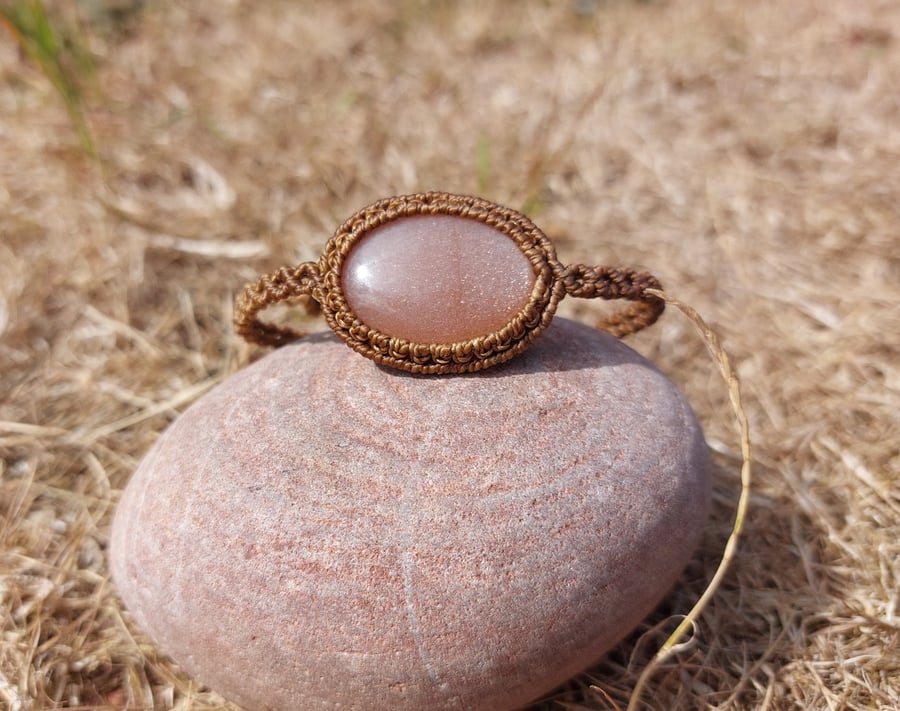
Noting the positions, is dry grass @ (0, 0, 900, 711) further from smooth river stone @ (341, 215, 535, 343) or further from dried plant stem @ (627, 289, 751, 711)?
smooth river stone @ (341, 215, 535, 343)

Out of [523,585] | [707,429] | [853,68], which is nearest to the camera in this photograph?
[523,585]

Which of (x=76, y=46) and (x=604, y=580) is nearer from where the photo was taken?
(x=604, y=580)

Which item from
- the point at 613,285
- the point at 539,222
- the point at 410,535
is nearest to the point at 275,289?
the point at 410,535

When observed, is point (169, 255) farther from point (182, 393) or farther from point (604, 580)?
point (604, 580)

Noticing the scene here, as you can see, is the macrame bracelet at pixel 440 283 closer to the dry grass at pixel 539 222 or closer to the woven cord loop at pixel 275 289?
the woven cord loop at pixel 275 289

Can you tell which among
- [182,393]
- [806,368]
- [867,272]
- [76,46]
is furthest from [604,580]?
[76,46]

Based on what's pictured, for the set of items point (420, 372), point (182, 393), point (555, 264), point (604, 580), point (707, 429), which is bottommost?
point (182, 393)

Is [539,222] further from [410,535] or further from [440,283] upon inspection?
[410,535]
